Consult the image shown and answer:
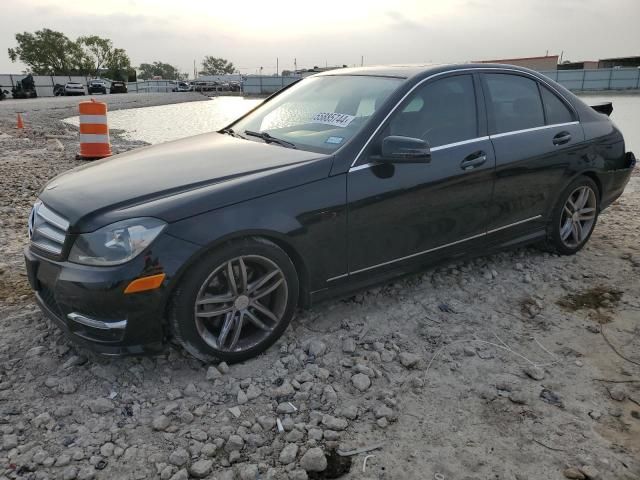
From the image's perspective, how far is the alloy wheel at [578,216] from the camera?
15.4 ft

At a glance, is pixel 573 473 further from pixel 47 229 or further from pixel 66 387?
pixel 47 229

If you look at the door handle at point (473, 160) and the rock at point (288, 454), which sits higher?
the door handle at point (473, 160)

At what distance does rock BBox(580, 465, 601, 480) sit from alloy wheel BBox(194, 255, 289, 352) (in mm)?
1722

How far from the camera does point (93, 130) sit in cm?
866

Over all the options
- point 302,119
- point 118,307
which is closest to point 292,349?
point 118,307

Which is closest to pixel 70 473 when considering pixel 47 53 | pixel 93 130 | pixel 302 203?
pixel 302 203

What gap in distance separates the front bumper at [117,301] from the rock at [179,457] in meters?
0.62

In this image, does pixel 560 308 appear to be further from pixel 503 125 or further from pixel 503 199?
pixel 503 125

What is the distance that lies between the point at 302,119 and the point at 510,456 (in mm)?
2619

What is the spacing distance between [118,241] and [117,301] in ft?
0.99

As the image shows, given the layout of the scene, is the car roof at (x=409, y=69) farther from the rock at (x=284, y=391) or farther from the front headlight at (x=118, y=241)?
the rock at (x=284, y=391)

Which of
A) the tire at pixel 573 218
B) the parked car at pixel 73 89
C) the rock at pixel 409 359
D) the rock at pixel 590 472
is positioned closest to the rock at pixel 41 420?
the rock at pixel 409 359

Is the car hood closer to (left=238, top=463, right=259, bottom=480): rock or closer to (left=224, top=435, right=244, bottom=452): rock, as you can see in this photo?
(left=224, top=435, right=244, bottom=452): rock

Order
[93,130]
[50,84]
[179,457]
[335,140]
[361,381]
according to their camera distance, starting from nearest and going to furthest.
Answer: [179,457], [361,381], [335,140], [93,130], [50,84]
